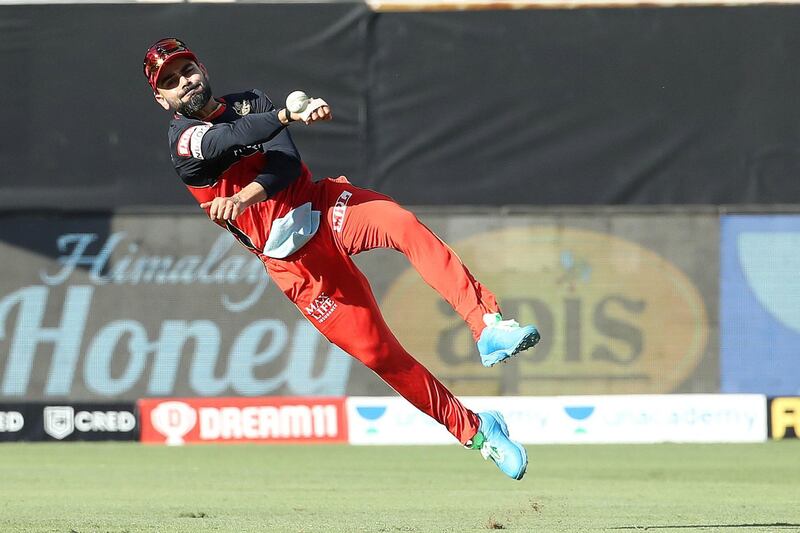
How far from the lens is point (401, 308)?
519 inches

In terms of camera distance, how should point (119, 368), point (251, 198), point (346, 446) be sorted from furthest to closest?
point (119, 368) → point (346, 446) → point (251, 198)

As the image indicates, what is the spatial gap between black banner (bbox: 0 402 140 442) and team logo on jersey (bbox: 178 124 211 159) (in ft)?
22.6

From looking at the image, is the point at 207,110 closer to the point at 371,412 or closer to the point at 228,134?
the point at 228,134

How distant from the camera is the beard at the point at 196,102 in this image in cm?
643

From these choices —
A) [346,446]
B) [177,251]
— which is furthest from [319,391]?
[177,251]

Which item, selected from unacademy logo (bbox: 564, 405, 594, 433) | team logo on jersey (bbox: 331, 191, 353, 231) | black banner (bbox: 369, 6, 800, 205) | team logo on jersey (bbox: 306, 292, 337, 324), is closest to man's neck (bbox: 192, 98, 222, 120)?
team logo on jersey (bbox: 331, 191, 353, 231)

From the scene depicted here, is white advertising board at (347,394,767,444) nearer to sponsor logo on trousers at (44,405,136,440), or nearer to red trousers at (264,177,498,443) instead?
sponsor logo on trousers at (44,405,136,440)

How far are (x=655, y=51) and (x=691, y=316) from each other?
255 cm

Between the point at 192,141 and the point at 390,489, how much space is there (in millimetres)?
3430

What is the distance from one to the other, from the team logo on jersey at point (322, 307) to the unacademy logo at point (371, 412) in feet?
19.0

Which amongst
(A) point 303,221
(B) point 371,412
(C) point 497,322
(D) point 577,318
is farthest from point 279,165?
(D) point 577,318

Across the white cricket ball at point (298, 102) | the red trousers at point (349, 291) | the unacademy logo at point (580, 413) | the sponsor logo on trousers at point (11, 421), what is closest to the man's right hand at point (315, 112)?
the white cricket ball at point (298, 102)

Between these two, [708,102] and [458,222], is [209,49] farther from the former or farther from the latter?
[708,102]

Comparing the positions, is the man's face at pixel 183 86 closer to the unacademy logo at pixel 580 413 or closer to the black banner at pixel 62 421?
the unacademy logo at pixel 580 413
